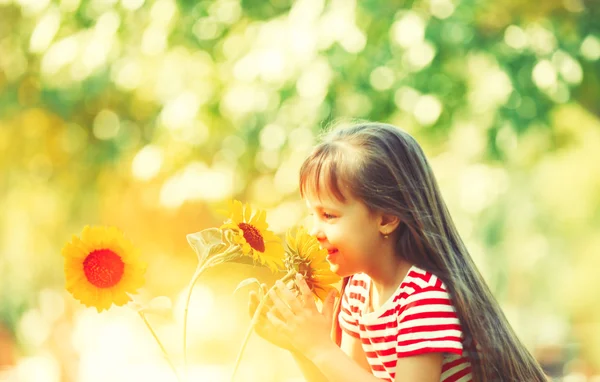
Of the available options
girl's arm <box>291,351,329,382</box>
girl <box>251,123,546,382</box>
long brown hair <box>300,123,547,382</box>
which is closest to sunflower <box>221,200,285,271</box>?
girl <box>251,123,546,382</box>

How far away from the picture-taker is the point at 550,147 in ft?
12.5

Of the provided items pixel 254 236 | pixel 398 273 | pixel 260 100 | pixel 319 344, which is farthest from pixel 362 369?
pixel 260 100

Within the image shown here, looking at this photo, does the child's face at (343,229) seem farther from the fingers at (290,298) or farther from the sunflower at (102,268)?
the sunflower at (102,268)

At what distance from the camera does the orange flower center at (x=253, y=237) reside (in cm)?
110

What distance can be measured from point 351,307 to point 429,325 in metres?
0.36

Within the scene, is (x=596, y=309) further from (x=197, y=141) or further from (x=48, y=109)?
(x=48, y=109)

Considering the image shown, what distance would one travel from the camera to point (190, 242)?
1.10 m

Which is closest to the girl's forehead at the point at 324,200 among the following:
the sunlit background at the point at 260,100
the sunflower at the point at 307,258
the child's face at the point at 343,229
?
the child's face at the point at 343,229

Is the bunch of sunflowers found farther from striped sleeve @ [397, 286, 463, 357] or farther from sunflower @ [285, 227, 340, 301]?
striped sleeve @ [397, 286, 463, 357]

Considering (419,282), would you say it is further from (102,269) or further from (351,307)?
(102,269)

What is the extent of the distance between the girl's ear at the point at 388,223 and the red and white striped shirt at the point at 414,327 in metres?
0.08

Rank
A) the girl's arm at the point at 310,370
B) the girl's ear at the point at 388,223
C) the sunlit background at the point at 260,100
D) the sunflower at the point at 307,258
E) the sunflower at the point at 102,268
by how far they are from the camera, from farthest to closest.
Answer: the sunlit background at the point at 260,100 < the girl's arm at the point at 310,370 < the girl's ear at the point at 388,223 < the sunflower at the point at 307,258 < the sunflower at the point at 102,268

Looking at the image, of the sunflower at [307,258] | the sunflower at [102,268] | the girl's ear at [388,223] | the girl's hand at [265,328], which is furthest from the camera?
the girl's ear at [388,223]

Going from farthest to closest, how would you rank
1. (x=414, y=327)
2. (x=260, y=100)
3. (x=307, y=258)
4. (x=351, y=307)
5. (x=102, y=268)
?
1. (x=260, y=100)
2. (x=351, y=307)
3. (x=414, y=327)
4. (x=307, y=258)
5. (x=102, y=268)
